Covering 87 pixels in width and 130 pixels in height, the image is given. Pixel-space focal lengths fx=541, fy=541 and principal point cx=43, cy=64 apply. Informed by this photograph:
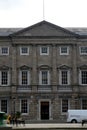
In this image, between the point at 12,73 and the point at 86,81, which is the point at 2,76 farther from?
the point at 86,81

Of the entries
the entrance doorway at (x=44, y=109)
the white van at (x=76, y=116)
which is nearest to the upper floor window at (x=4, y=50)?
the entrance doorway at (x=44, y=109)

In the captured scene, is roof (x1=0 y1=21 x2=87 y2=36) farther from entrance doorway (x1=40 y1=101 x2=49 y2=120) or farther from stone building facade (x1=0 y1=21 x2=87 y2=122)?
entrance doorway (x1=40 y1=101 x2=49 y2=120)

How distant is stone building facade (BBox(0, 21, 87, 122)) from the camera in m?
75.8

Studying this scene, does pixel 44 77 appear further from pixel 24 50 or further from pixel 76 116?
pixel 76 116

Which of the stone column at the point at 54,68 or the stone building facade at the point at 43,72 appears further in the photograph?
the stone column at the point at 54,68

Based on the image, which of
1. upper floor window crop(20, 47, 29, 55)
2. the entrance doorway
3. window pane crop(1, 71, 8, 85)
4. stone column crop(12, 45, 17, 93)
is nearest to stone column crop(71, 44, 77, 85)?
the entrance doorway

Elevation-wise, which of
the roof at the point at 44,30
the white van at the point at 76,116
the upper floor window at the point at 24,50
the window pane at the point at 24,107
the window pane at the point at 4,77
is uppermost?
the roof at the point at 44,30

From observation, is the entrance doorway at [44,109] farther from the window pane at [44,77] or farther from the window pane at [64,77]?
the window pane at [64,77]

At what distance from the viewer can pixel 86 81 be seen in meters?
76.6

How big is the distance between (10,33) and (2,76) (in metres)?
6.52

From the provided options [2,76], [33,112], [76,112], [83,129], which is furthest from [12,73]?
[83,129]

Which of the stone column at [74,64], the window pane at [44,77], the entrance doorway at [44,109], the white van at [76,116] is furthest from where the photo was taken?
the window pane at [44,77]

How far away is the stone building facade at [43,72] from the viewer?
75.8 metres

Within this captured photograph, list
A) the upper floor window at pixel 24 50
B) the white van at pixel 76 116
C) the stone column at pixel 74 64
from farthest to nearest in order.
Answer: the upper floor window at pixel 24 50
the stone column at pixel 74 64
the white van at pixel 76 116
